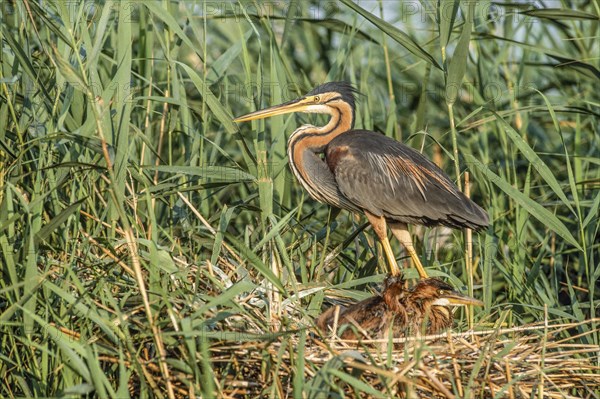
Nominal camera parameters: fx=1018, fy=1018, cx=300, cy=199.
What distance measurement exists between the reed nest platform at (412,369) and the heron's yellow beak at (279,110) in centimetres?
181

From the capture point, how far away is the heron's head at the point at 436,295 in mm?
5250

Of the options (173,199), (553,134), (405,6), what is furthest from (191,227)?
(553,134)

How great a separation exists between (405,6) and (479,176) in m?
2.11

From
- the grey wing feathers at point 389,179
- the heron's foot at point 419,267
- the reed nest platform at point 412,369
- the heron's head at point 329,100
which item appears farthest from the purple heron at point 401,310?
the heron's head at point 329,100

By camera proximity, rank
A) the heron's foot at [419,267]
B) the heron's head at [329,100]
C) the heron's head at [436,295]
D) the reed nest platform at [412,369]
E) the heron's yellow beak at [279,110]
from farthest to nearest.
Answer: the heron's head at [329,100] → the heron's yellow beak at [279,110] → the heron's foot at [419,267] → the heron's head at [436,295] → the reed nest platform at [412,369]

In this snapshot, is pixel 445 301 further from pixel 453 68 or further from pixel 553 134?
pixel 553 134

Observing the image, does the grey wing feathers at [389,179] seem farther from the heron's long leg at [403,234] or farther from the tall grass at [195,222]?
the tall grass at [195,222]

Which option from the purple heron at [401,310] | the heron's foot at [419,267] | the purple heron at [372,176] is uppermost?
the purple heron at [372,176]

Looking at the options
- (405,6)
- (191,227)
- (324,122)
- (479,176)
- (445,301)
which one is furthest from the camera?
(405,6)

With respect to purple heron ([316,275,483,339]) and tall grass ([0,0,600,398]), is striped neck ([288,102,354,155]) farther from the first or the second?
purple heron ([316,275,483,339])

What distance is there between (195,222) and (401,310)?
1634mm

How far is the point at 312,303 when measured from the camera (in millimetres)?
5367

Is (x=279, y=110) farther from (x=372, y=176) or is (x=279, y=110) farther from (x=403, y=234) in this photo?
(x=403, y=234)

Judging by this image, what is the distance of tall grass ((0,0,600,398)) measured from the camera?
4.37 m
